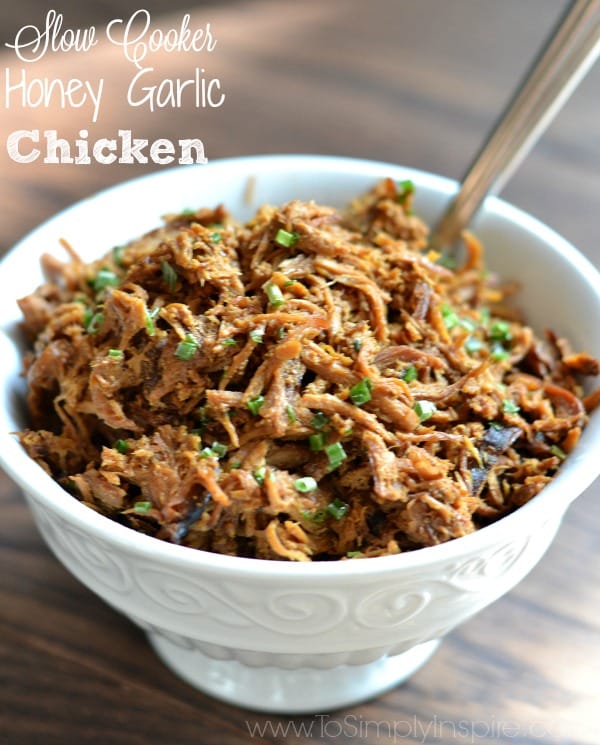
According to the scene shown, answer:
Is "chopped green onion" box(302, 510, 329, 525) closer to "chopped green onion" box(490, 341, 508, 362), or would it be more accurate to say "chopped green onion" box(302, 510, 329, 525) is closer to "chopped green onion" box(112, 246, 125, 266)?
"chopped green onion" box(490, 341, 508, 362)

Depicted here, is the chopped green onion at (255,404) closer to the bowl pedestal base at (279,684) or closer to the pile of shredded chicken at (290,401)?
the pile of shredded chicken at (290,401)

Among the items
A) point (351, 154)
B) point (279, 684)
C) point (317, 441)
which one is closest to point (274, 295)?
point (317, 441)

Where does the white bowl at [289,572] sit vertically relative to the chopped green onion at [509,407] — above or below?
below

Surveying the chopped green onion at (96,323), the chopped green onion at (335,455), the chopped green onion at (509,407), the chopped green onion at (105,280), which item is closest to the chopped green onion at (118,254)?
the chopped green onion at (105,280)

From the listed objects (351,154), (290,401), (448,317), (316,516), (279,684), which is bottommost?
(279,684)

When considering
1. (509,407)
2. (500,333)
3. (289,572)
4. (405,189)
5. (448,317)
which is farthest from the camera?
(405,189)

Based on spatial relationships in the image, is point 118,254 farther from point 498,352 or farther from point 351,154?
point 351,154

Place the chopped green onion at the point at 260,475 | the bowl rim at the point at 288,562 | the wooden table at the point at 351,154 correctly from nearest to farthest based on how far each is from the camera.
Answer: the bowl rim at the point at 288,562 < the chopped green onion at the point at 260,475 < the wooden table at the point at 351,154

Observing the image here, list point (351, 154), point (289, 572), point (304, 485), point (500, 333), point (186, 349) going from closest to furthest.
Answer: point (289, 572), point (304, 485), point (186, 349), point (500, 333), point (351, 154)
